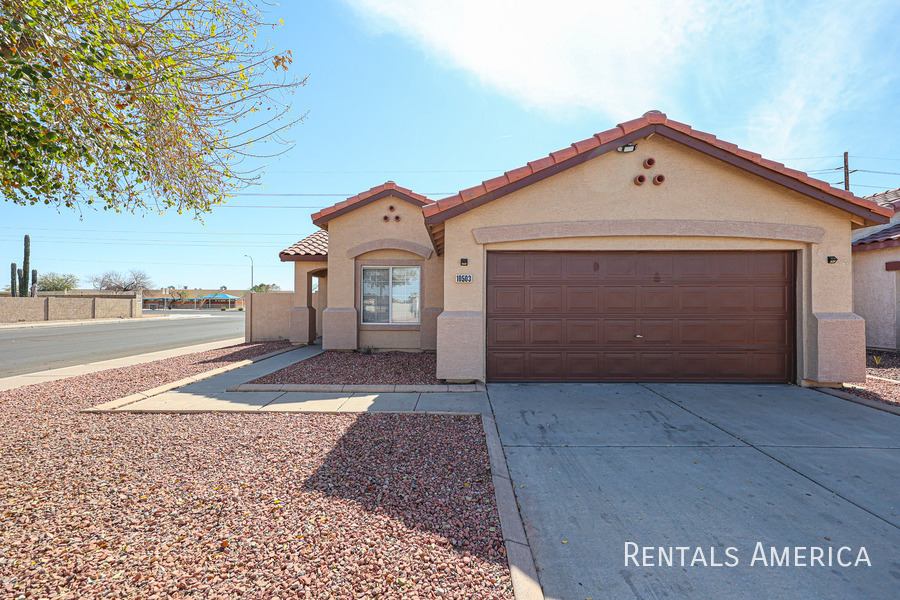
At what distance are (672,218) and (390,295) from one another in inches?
303

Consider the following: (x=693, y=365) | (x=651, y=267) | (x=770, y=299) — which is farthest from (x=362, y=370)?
(x=770, y=299)

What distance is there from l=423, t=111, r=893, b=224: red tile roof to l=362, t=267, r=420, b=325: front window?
516 cm

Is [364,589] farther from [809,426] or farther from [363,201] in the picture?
[363,201]

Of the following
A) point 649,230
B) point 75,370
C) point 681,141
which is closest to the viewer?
point 681,141

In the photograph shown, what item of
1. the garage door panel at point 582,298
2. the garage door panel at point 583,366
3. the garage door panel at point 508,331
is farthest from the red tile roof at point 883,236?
the garage door panel at point 508,331

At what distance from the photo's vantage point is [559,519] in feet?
10.9

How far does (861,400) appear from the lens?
6.71 metres

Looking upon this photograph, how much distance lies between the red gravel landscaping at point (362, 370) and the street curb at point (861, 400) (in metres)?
7.03

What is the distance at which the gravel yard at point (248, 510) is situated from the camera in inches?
99.3

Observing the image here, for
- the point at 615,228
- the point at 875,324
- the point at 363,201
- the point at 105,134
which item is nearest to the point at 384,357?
the point at 363,201

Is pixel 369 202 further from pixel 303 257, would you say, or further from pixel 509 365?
pixel 509 365

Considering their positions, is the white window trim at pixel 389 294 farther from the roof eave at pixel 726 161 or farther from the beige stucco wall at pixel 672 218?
the roof eave at pixel 726 161

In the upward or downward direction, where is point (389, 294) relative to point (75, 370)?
upward

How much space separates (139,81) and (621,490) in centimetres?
689
